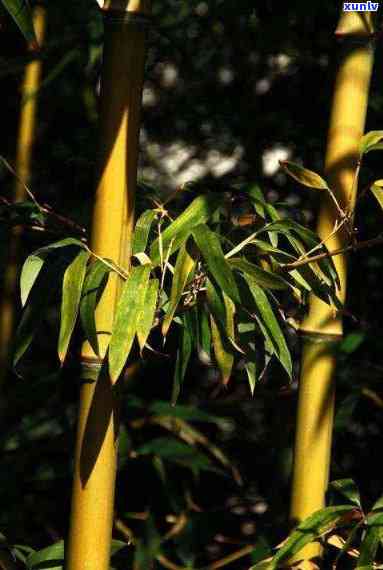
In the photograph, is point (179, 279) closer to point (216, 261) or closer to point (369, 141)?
point (216, 261)

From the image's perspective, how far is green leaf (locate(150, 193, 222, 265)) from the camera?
98 cm

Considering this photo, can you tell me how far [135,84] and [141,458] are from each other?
0.91 metres

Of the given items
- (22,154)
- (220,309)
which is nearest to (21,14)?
(220,309)

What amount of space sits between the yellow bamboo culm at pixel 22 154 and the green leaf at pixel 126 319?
682 millimetres

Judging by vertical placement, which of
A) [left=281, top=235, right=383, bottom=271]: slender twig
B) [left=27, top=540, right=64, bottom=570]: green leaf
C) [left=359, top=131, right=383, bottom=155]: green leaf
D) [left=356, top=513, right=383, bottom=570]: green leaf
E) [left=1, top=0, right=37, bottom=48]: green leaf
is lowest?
[left=27, top=540, right=64, bottom=570]: green leaf

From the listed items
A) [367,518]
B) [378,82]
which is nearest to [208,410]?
[378,82]

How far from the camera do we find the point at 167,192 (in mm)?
2254

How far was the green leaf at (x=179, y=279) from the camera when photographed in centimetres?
90

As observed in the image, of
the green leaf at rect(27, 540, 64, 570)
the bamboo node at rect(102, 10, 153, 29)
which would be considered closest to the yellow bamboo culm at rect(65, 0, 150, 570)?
the bamboo node at rect(102, 10, 153, 29)

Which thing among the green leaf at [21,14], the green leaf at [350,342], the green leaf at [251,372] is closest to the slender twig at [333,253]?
the green leaf at [251,372]

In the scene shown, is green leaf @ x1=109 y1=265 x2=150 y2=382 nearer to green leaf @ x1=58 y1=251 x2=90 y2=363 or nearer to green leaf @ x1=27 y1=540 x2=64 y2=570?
green leaf @ x1=58 y1=251 x2=90 y2=363

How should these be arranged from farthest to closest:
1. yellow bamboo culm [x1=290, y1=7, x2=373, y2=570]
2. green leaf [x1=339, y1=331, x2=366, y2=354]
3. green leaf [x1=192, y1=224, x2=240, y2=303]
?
green leaf [x1=339, y1=331, x2=366, y2=354] < yellow bamboo culm [x1=290, y1=7, x2=373, y2=570] < green leaf [x1=192, y1=224, x2=240, y2=303]

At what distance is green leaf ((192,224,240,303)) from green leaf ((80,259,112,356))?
10cm

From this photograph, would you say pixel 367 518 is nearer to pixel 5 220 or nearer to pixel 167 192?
pixel 5 220
